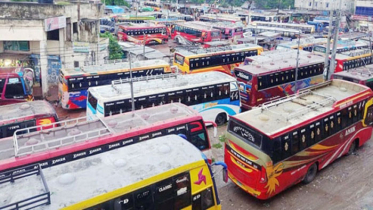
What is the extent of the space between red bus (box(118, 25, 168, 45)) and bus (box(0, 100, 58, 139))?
27.7m

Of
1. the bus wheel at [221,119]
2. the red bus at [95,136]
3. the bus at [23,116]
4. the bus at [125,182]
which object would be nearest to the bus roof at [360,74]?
the bus wheel at [221,119]

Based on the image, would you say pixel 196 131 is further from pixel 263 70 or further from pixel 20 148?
pixel 263 70

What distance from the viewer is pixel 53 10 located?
79.7ft

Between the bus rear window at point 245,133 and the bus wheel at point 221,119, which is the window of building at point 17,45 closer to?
the bus wheel at point 221,119

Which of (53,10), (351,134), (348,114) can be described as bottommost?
(351,134)

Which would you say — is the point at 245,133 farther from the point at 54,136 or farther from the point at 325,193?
the point at 54,136

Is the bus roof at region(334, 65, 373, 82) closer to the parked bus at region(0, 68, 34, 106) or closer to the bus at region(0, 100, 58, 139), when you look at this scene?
the bus at region(0, 100, 58, 139)

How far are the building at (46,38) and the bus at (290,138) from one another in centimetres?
1581

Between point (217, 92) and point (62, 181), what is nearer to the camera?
point (62, 181)

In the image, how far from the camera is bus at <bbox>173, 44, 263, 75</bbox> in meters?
24.8

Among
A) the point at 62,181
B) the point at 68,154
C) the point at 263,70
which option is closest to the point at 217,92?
the point at 263,70

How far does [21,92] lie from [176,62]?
37.8 feet

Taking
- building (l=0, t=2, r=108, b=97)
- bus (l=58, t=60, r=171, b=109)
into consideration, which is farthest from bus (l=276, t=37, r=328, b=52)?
bus (l=58, t=60, r=171, b=109)

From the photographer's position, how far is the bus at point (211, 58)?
2477cm
